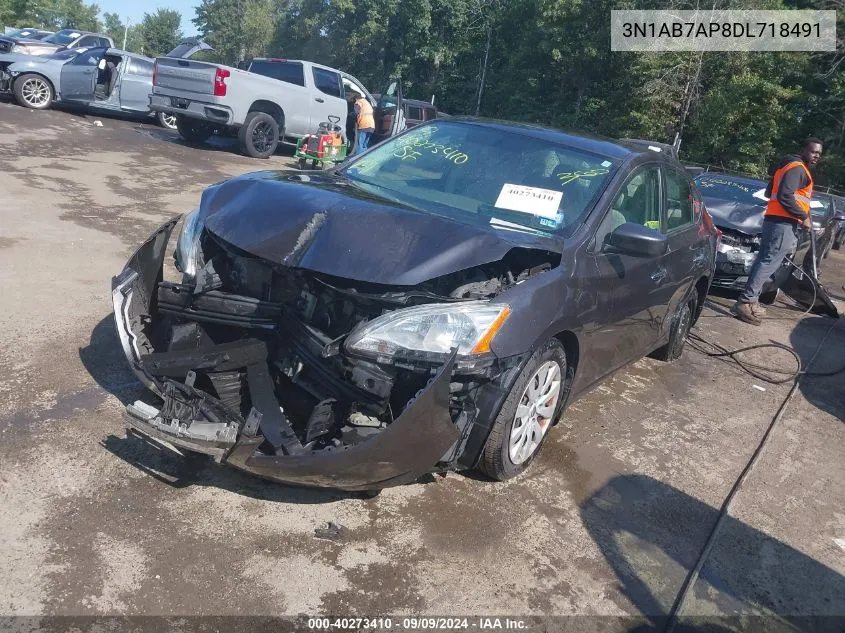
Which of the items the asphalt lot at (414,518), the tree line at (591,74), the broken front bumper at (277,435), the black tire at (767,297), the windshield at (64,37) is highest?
the tree line at (591,74)

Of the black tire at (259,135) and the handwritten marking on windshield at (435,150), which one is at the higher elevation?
the handwritten marking on windshield at (435,150)

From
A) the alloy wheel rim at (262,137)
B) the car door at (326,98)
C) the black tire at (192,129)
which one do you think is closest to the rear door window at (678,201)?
the alloy wheel rim at (262,137)

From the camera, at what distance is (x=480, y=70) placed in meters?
43.5

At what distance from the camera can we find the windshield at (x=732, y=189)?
9.07m

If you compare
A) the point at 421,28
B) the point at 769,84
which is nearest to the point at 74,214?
the point at 769,84

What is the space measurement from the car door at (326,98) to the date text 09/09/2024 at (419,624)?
1293 centimetres

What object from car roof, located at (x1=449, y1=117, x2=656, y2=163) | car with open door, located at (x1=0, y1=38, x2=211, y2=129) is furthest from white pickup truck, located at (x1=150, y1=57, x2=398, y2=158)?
car roof, located at (x1=449, y1=117, x2=656, y2=163)

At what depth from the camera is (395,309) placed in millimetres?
3166

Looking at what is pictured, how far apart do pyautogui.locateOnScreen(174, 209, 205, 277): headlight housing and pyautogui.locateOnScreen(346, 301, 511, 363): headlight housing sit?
3.82 ft

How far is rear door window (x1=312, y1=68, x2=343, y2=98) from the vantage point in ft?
47.5

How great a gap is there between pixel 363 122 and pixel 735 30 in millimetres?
18219

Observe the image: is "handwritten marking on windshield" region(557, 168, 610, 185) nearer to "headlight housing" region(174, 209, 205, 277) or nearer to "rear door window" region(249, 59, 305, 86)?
"headlight housing" region(174, 209, 205, 277)

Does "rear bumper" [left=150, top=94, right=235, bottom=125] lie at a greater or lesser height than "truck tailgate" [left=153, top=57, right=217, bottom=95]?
lesser

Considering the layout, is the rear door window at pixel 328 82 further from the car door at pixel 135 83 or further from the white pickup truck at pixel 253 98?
the car door at pixel 135 83
